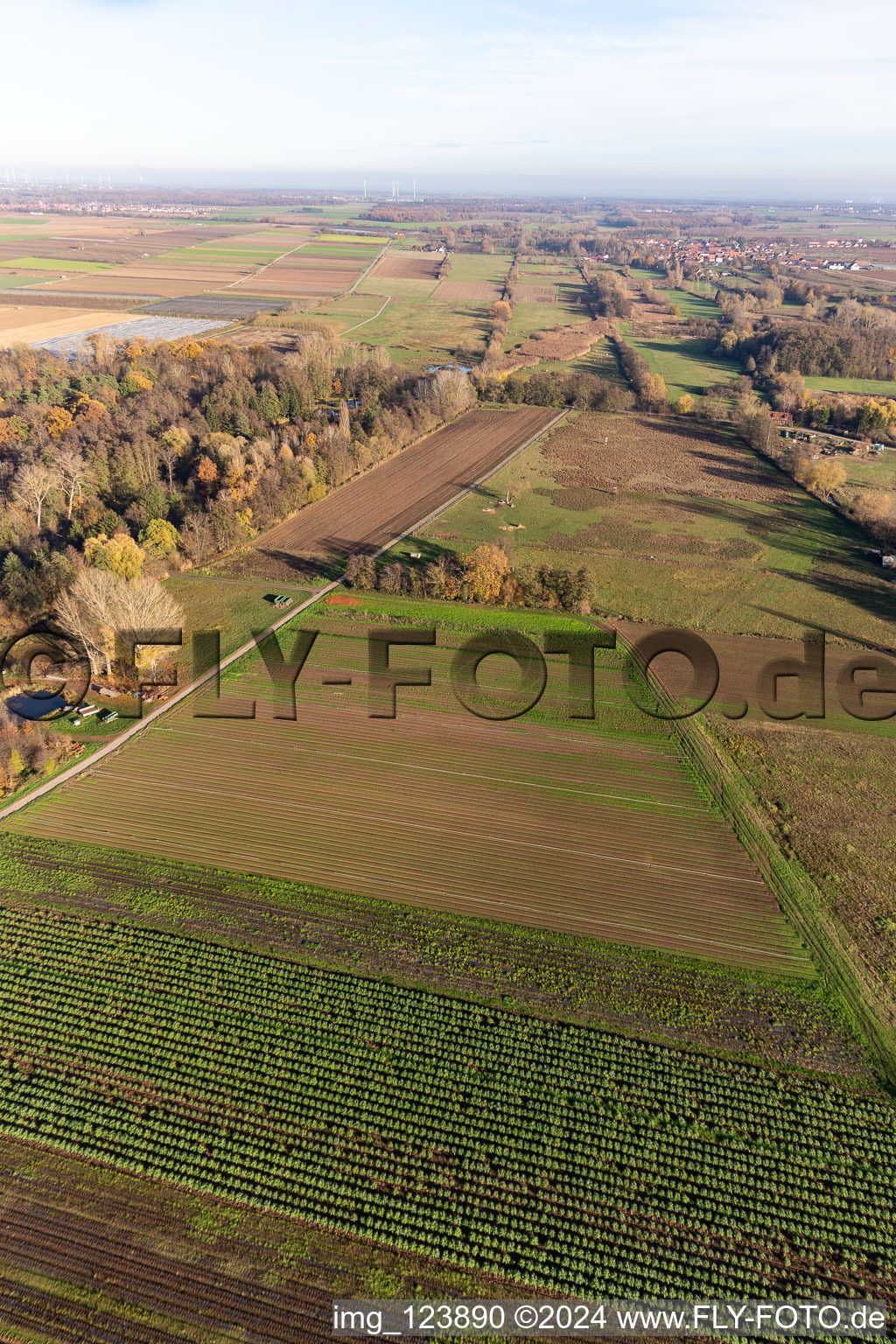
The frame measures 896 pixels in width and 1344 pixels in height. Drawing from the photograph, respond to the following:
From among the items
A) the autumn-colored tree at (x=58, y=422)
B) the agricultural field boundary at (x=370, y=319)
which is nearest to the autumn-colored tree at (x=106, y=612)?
the autumn-colored tree at (x=58, y=422)

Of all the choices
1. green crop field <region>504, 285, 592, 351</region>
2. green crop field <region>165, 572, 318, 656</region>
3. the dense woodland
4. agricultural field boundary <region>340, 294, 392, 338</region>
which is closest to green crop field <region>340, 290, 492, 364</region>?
agricultural field boundary <region>340, 294, 392, 338</region>

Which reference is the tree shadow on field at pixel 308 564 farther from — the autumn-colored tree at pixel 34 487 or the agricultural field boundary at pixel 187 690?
the autumn-colored tree at pixel 34 487

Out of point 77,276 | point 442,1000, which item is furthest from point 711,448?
point 77,276

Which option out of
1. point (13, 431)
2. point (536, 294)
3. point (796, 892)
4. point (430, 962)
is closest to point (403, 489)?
point (13, 431)

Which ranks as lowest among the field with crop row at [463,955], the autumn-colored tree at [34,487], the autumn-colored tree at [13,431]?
the field with crop row at [463,955]

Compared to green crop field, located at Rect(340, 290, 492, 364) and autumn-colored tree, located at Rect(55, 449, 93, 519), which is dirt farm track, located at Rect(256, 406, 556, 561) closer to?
autumn-colored tree, located at Rect(55, 449, 93, 519)
